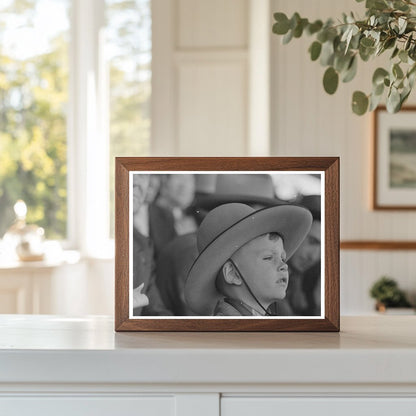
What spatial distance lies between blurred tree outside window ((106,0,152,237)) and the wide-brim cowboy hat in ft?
11.9

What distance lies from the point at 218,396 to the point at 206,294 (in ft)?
0.38

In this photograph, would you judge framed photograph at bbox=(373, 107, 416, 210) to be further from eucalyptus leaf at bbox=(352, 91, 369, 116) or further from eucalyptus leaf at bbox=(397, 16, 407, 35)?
eucalyptus leaf at bbox=(397, 16, 407, 35)

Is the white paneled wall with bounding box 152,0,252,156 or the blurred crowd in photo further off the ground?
the white paneled wall with bounding box 152,0,252,156

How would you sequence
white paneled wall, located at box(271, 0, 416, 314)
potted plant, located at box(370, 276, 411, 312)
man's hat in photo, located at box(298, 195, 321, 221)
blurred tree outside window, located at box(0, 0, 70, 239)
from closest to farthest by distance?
man's hat in photo, located at box(298, 195, 321, 221) < potted plant, located at box(370, 276, 411, 312) < white paneled wall, located at box(271, 0, 416, 314) < blurred tree outside window, located at box(0, 0, 70, 239)

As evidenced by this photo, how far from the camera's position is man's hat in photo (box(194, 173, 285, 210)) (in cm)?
69

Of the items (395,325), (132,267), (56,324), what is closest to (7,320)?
(56,324)

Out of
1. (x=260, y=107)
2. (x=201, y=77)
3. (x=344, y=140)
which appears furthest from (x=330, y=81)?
(x=201, y=77)

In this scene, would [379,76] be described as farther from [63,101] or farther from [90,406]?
[63,101]

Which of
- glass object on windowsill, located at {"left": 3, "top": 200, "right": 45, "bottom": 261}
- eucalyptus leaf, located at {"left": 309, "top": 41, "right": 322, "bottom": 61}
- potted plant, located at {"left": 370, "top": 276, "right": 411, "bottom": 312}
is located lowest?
potted plant, located at {"left": 370, "top": 276, "right": 411, "bottom": 312}

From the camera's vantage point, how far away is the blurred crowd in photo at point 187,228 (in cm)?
68

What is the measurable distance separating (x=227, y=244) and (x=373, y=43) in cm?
26

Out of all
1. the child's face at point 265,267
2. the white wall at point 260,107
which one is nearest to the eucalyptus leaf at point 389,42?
the child's face at point 265,267

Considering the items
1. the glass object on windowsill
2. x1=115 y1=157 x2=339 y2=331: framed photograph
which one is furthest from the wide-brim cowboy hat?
the glass object on windowsill

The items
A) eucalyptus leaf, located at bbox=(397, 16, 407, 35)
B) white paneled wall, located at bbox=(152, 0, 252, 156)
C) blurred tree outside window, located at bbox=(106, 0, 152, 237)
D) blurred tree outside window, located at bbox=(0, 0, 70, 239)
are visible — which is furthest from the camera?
blurred tree outside window, located at bbox=(106, 0, 152, 237)
